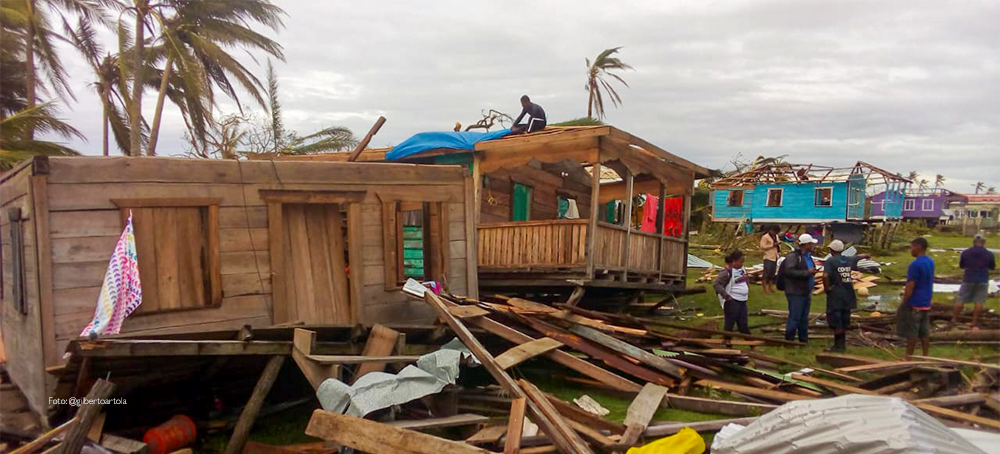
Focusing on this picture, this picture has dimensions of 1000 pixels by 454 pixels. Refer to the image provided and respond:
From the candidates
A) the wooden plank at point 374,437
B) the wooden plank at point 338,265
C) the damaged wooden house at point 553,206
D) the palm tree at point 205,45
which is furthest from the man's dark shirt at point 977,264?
the palm tree at point 205,45

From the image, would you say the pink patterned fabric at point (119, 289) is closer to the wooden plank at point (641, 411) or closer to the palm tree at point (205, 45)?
the wooden plank at point (641, 411)

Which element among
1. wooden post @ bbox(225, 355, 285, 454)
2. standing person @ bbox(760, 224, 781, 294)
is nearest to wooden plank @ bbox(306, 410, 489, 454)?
wooden post @ bbox(225, 355, 285, 454)

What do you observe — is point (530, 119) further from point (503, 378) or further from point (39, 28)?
point (39, 28)

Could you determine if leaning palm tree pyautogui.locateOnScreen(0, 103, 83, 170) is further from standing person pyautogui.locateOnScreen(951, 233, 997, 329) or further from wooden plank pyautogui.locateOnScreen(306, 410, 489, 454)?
standing person pyautogui.locateOnScreen(951, 233, 997, 329)

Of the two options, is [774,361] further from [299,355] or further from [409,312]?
[299,355]

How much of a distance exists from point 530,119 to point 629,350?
6.41 metres

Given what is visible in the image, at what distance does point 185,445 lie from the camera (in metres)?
6.73

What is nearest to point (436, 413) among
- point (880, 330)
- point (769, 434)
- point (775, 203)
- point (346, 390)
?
point (346, 390)

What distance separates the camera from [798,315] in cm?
1038

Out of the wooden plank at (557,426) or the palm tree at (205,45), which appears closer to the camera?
the wooden plank at (557,426)

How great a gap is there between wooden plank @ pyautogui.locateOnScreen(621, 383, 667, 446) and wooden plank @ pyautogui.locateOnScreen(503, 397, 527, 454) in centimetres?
94

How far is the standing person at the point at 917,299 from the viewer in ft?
29.0

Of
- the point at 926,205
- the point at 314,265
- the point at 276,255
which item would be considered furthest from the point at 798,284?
the point at 926,205

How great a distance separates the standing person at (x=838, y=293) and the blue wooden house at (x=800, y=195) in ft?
74.8
